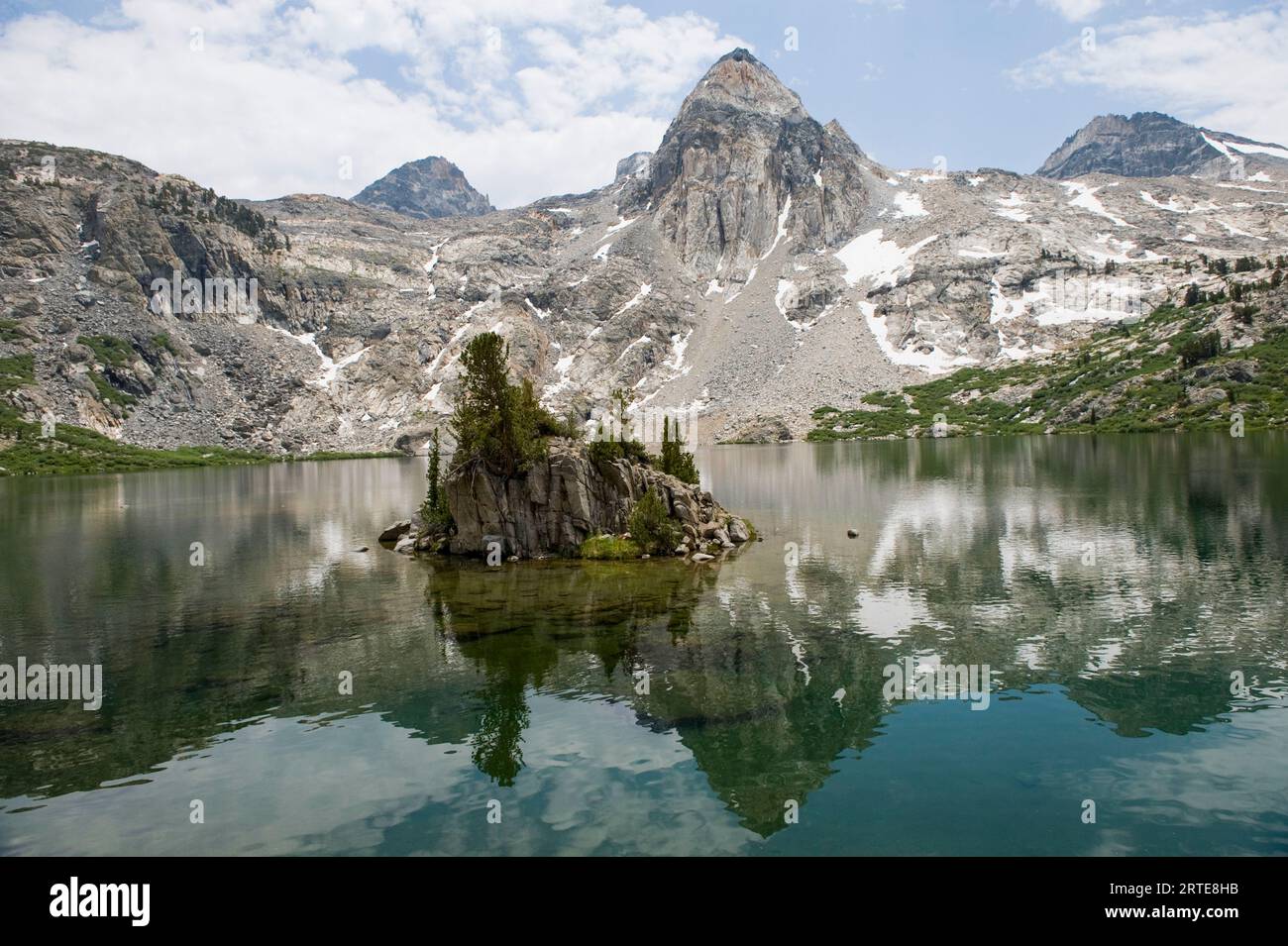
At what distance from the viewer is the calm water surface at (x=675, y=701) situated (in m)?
16.3

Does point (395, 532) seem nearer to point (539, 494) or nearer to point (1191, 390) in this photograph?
point (539, 494)

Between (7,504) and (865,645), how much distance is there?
108668 mm

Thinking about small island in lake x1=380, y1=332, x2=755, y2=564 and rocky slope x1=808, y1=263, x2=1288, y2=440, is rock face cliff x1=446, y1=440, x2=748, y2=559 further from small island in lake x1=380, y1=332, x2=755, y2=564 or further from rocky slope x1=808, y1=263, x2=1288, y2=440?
rocky slope x1=808, y1=263, x2=1288, y2=440

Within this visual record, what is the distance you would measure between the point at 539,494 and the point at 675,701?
3192cm

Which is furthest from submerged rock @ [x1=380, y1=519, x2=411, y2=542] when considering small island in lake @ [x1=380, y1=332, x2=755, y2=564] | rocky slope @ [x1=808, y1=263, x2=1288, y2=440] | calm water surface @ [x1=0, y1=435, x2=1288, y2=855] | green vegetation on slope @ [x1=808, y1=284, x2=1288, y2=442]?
green vegetation on slope @ [x1=808, y1=284, x2=1288, y2=442]

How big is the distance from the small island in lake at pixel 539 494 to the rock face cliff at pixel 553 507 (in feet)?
0.22

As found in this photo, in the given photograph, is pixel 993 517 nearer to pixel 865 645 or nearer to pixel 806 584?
pixel 806 584

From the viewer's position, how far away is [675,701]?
23641 mm

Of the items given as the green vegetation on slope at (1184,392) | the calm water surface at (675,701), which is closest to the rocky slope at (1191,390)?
the green vegetation on slope at (1184,392)

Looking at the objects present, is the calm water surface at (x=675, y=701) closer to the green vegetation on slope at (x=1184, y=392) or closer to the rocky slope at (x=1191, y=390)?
the rocky slope at (x=1191, y=390)

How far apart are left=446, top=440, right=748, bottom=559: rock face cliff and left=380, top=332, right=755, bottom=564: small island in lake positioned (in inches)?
2.7

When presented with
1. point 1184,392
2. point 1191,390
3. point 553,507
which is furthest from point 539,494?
point 1191,390

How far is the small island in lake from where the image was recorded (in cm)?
5259

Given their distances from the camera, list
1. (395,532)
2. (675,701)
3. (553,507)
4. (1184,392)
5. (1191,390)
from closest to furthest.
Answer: (675,701)
(553,507)
(395,532)
(1191,390)
(1184,392)
